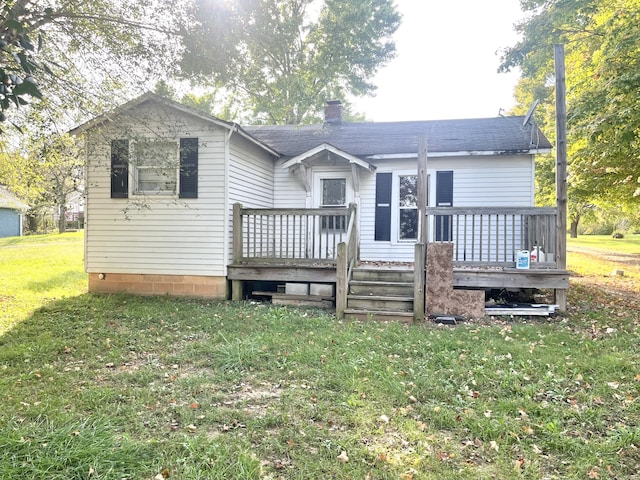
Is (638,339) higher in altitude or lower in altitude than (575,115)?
lower

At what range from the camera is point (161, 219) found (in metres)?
8.62

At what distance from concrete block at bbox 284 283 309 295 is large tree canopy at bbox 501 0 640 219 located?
276 inches

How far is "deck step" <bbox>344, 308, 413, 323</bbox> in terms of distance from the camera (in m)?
6.59

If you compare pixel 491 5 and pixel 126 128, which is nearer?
pixel 126 128

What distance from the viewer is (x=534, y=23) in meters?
12.6

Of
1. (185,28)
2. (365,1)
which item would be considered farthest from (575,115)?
(365,1)

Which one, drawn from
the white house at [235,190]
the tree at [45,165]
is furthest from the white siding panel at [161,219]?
the tree at [45,165]

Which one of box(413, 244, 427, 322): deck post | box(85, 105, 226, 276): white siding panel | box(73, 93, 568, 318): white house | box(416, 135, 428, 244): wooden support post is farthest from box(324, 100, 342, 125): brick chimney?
box(413, 244, 427, 322): deck post

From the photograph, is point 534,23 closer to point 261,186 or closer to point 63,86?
point 261,186

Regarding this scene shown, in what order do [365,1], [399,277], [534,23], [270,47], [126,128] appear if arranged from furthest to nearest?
[365,1], [534,23], [270,47], [399,277], [126,128]

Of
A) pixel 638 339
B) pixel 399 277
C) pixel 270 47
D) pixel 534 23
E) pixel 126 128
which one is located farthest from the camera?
pixel 534 23

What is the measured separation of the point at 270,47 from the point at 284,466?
7.71 m

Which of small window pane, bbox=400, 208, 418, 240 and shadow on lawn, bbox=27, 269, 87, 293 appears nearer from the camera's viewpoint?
shadow on lawn, bbox=27, 269, 87, 293

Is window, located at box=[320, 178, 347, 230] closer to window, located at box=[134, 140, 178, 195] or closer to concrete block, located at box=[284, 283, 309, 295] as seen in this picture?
concrete block, located at box=[284, 283, 309, 295]
